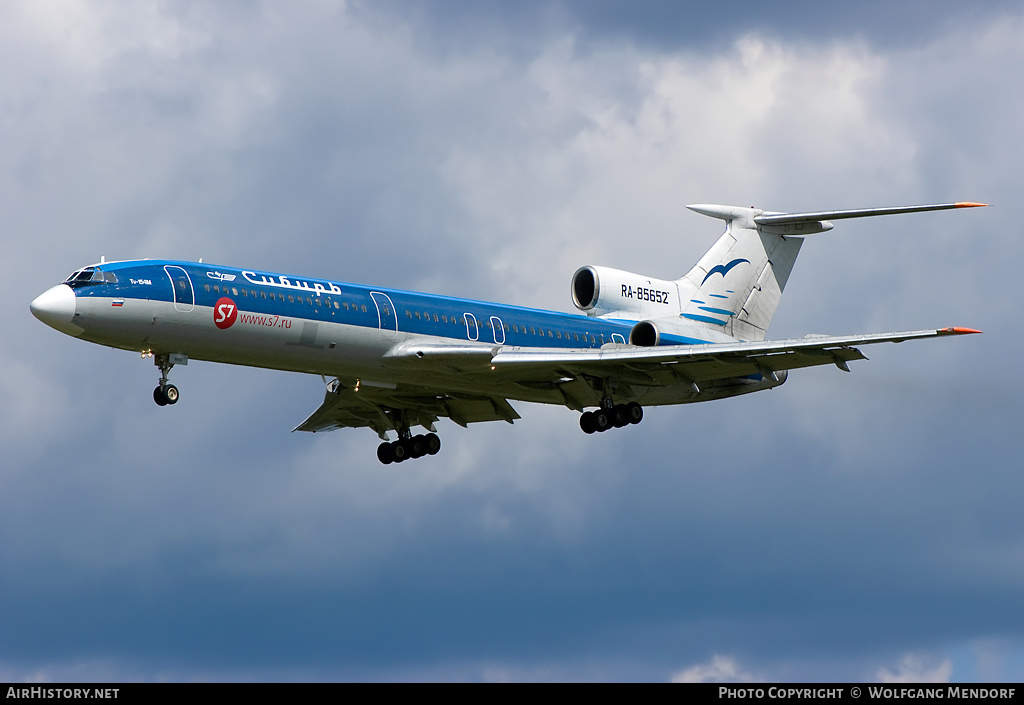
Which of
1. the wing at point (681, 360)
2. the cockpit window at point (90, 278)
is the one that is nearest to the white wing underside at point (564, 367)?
the wing at point (681, 360)

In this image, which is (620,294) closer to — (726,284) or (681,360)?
(726,284)

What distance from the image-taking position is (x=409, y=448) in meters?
43.0

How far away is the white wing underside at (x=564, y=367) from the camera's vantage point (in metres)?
36.6

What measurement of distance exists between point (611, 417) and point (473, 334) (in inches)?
175

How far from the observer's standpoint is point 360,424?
43625 millimetres

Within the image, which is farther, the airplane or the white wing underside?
the white wing underside

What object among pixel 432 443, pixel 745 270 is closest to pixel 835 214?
pixel 745 270

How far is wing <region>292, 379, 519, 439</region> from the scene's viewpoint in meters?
41.4

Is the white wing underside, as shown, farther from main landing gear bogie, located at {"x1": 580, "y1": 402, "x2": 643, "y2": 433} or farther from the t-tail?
the t-tail

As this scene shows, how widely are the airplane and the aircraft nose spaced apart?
0.10ft

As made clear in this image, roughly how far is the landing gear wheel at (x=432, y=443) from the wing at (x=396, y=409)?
26 centimetres

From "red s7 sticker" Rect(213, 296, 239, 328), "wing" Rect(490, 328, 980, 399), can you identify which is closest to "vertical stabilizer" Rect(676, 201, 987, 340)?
"wing" Rect(490, 328, 980, 399)
